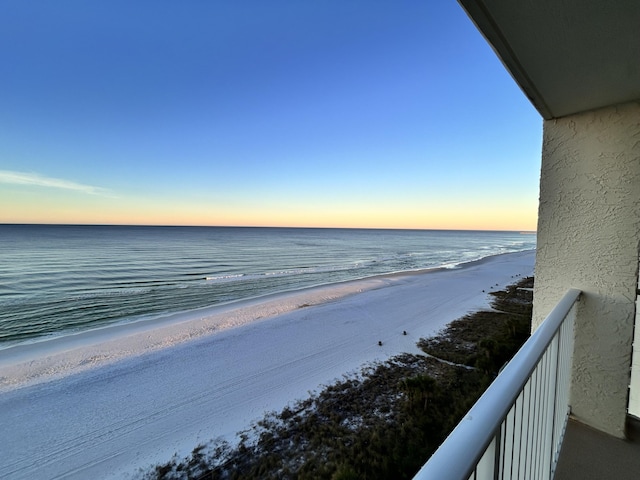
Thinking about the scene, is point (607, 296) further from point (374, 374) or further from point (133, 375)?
point (133, 375)

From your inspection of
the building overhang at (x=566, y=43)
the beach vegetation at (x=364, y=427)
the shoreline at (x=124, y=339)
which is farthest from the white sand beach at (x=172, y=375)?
the building overhang at (x=566, y=43)

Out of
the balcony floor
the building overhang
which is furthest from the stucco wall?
the building overhang

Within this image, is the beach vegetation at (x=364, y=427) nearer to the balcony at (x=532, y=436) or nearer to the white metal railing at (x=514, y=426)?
the balcony at (x=532, y=436)

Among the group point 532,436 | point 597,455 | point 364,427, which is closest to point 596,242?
point 597,455

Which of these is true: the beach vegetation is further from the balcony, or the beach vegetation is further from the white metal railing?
the white metal railing

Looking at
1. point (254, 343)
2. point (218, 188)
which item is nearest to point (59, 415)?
point (254, 343)

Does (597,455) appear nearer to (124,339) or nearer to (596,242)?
(596,242)
